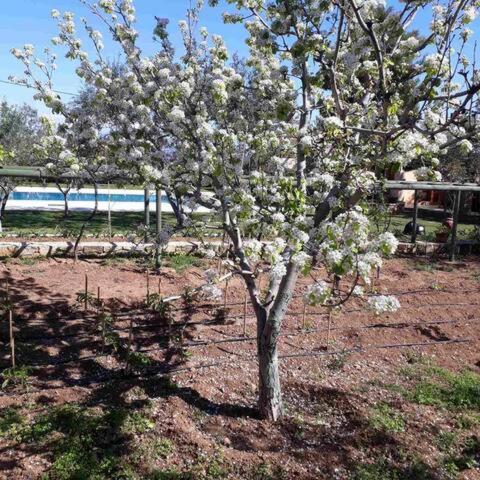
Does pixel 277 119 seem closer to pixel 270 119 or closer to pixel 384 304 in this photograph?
pixel 270 119

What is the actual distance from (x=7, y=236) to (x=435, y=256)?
406 inches

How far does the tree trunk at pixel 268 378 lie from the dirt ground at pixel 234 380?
0.47 ft

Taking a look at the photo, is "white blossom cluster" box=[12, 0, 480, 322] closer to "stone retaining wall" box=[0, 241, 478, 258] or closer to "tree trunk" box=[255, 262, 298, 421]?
"tree trunk" box=[255, 262, 298, 421]

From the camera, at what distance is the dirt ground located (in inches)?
181

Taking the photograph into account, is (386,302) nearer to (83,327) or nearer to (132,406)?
(132,406)

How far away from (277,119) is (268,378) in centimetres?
264

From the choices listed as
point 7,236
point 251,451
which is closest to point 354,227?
point 251,451

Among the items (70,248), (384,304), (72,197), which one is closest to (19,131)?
(72,197)

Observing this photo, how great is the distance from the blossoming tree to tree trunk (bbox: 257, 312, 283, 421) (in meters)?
0.01

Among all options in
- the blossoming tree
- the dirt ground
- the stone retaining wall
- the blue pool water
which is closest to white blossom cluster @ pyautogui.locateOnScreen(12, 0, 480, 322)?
the blossoming tree

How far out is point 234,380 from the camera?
19.6 ft

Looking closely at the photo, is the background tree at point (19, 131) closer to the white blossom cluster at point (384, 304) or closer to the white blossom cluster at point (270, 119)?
the white blossom cluster at point (270, 119)

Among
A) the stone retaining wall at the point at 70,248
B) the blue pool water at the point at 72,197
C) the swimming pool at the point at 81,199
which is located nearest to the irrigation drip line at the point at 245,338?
the stone retaining wall at the point at 70,248

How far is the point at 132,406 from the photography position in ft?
17.1
